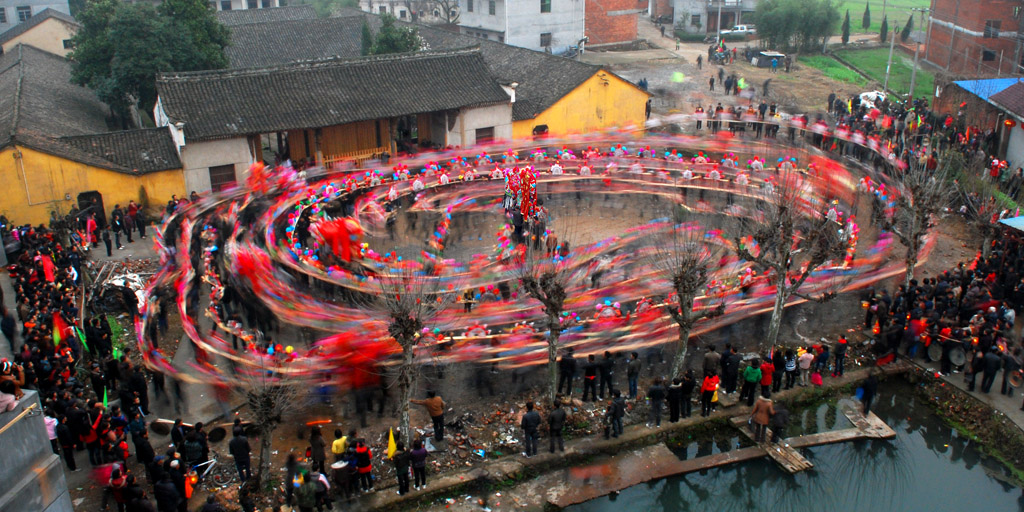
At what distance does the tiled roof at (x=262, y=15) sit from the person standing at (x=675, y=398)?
1684 inches

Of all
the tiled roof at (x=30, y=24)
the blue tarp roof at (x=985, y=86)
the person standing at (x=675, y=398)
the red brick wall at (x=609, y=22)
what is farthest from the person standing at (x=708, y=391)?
the red brick wall at (x=609, y=22)

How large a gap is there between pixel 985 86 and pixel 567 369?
2475 centimetres

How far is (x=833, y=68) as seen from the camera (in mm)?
49781

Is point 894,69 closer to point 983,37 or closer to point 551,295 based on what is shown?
point 983,37

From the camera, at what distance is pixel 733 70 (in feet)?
163

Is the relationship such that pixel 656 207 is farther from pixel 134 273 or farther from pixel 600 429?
pixel 134 273

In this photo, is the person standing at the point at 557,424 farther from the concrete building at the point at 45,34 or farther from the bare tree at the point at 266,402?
the concrete building at the point at 45,34

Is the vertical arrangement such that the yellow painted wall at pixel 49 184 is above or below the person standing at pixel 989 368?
above

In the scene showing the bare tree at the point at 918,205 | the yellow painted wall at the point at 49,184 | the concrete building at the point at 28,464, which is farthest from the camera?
the yellow painted wall at the point at 49,184

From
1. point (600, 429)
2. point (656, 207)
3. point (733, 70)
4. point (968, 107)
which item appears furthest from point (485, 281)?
point (733, 70)

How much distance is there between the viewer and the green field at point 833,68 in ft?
153

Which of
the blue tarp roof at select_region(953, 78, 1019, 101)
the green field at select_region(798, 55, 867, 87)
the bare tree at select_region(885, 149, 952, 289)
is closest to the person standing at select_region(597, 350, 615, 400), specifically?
the bare tree at select_region(885, 149, 952, 289)

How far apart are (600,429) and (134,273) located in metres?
13.7

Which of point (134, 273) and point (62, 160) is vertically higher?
point (62, 160)
